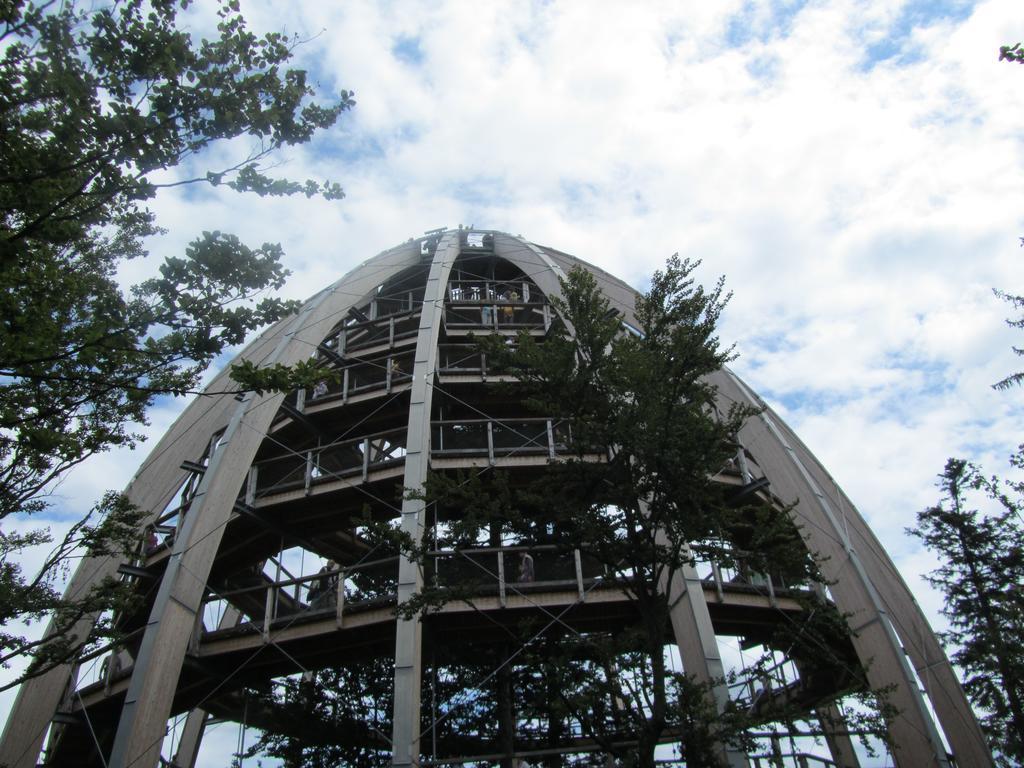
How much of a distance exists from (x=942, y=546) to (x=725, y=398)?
26.0 ft

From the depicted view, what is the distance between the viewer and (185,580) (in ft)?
36.7

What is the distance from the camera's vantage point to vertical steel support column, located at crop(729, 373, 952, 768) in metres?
10.0

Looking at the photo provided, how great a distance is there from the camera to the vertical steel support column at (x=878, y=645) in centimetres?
1002

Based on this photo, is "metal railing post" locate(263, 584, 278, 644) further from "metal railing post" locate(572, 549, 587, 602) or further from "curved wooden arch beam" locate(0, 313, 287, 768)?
"metal railing post" locate(572, 549, 587, 602)

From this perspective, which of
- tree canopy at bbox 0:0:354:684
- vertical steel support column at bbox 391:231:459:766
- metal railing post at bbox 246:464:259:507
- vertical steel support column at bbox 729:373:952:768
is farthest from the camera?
metal railing post at bbox 246:464:259:507

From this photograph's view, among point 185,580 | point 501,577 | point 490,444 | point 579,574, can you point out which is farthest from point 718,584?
point 185,580

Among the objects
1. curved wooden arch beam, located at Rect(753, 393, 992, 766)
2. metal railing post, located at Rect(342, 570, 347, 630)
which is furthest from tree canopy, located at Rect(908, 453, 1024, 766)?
metal railing post, located at Rect(342, 570, 347, 630)

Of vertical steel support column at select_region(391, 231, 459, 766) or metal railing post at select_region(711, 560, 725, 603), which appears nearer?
vertical steel support column at select_region(391, 231, 459, 766)

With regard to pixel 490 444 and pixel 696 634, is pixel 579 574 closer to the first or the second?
pixel 696 634

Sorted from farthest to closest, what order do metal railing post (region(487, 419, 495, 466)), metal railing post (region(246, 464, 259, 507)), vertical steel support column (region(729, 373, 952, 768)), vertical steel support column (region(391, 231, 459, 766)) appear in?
metal railing post (region(246, 464, 259, 507)) → metal railing post (region(487, 419, 495, 466)) → vertical steel support column (region(729, 373, 952, 768)) → vertical steel support column (region(391, 231, 459, 766))

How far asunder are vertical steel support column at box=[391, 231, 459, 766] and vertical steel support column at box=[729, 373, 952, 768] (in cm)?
563

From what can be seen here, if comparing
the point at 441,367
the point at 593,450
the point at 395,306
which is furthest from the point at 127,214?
the point at 395,306

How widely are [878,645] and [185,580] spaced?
10.4 metres

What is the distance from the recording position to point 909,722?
33.4ft
